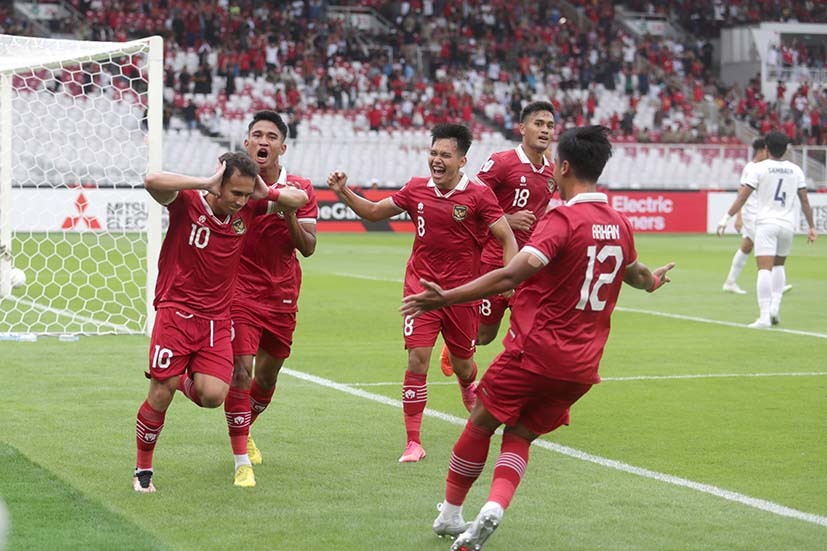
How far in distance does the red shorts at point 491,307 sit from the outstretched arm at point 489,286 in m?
4.76

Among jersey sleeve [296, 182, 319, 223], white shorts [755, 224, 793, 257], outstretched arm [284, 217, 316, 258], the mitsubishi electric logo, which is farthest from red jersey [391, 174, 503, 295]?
the mitsubishi electric logo

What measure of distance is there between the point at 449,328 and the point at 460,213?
0.75m

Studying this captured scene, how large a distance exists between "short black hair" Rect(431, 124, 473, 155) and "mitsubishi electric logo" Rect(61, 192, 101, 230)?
61.6 feet

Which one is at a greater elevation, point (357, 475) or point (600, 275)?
point (600, 275)

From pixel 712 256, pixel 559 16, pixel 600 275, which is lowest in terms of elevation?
pixel 712 256

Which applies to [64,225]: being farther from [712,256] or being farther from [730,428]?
[730,428]

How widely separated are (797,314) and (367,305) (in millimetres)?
5703

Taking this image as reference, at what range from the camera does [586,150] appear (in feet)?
18.4

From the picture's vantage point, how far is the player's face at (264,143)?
24.7 feet

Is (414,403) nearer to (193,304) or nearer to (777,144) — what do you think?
(193,304)

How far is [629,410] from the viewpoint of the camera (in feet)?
31.8

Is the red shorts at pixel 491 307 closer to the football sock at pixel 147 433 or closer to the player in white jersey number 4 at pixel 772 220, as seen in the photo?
the football sock at pixel 147 433

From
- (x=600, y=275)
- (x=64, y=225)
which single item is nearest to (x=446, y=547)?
(x=600, y=275)

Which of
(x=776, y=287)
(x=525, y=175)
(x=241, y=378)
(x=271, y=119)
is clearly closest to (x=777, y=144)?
(x=776, y=287)
